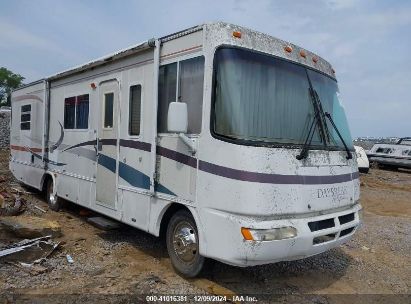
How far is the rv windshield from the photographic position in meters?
4.64

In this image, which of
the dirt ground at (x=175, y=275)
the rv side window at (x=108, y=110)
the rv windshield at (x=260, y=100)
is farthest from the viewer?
the rv side window at (x=108, y=110)

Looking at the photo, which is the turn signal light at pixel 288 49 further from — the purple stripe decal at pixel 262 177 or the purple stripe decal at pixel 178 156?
the purple stripe decal at pixel 178 156

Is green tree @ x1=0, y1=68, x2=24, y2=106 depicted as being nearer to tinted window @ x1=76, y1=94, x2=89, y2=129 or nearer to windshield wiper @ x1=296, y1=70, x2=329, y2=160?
tinted window @ x1=76, y1=94, x2=89, y2=129

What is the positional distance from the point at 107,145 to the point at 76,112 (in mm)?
1595

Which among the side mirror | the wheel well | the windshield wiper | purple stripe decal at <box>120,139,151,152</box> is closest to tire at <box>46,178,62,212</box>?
purple stripe decal at <box>120,139,151,152</box>

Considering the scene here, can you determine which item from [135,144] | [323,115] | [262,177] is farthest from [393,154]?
[262,177]

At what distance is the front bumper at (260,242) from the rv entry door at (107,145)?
231 centimetres

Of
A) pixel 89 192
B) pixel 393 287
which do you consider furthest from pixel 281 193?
pixel 89 192

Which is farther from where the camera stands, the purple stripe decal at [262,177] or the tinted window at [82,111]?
the tinted window at [82,111]

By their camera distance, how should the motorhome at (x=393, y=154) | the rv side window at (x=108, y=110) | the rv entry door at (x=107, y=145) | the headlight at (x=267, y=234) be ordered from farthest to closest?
1. the motorhome at (x=393, y=154)
2. the rv side window at (x=108, y=110)
3. the rv entry door at (x=107, y=145)
4. the headlight at (x=267, y=234)

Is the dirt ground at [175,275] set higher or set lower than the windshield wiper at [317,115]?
lower

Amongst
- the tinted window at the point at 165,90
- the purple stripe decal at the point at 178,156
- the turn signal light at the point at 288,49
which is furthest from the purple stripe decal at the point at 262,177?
the turn signal light at the point at 288,49

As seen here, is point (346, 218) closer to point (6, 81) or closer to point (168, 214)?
point (168, 214)

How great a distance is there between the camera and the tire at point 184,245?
5090mm
